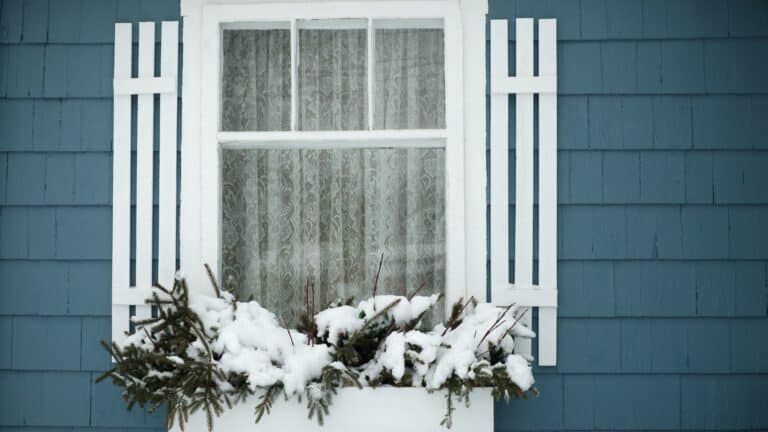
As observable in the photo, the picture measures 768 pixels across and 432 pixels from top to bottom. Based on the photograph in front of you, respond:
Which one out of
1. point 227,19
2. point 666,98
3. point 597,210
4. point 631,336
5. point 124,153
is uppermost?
point 227,19

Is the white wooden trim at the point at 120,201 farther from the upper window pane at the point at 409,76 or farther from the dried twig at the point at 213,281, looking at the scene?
the upper window pane at the point at 409,76

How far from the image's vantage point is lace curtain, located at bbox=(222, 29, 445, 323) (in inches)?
126

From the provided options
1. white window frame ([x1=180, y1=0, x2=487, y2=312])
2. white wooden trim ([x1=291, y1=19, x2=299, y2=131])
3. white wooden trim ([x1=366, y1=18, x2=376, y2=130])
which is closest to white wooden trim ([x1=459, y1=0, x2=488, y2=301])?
white window frame ([x1=180, y1=0, x2=487, y2=312])

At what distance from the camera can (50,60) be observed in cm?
325

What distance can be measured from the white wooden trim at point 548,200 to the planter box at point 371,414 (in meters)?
0.35

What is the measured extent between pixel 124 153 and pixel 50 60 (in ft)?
1.55

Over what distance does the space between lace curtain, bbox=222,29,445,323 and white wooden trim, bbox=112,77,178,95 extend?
0.21 m

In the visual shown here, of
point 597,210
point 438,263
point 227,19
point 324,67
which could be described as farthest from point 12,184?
point 597,210

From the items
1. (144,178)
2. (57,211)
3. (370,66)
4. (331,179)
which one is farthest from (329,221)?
(57,211)

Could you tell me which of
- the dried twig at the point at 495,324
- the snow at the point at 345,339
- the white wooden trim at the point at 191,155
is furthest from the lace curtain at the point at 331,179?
the dried twig at the point at 495,324

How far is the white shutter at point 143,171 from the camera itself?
124 inches

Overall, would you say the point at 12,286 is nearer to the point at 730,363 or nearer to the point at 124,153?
the point at 124,153

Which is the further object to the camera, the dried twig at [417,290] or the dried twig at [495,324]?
the dried twig at [417,290]

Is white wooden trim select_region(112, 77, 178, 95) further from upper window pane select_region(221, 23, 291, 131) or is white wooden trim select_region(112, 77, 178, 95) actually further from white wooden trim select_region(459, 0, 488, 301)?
white wooden trim select_region(459, 0, 488, 301)
